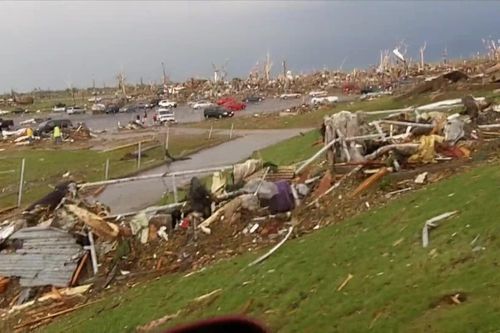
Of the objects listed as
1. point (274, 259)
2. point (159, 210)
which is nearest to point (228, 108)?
point (159, 210)

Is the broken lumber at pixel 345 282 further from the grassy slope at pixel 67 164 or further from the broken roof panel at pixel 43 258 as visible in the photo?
the grassy slope at pixel 67 164

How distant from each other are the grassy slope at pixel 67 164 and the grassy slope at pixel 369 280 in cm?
1654

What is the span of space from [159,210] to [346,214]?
5.11m

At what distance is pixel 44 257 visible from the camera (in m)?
17.5

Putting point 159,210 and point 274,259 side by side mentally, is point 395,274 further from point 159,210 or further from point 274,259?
point 159,210

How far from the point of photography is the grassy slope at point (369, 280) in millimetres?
8680

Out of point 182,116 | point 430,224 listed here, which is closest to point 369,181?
point 430,224

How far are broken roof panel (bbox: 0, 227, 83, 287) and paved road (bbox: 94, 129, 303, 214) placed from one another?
162 inches

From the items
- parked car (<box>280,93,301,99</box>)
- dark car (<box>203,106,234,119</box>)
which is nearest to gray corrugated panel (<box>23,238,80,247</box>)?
dark car (<box>203,106,234,119</box>)

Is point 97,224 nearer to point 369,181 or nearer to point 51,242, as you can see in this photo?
point 51,242

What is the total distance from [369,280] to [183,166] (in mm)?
21695

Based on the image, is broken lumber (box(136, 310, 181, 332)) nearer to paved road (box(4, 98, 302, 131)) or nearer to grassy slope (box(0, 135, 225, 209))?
grassy slope (box(0, 135, 225, 209))

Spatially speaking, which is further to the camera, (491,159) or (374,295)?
(491,159)

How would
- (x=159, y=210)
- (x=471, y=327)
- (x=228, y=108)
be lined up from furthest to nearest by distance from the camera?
(x=228, y=108) → (x=159, y=210) → (x=471, y=327)
